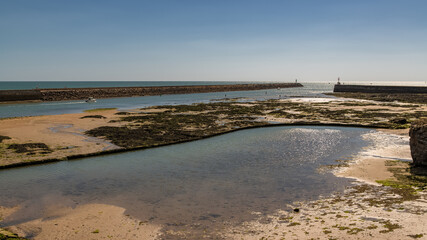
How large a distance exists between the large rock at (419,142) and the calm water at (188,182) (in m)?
4.38

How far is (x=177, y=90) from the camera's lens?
12119 centimetres

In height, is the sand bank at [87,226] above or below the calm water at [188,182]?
below

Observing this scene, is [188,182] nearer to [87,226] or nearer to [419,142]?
[87,226]

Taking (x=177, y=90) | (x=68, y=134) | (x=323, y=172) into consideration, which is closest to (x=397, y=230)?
(x=323, y=172)

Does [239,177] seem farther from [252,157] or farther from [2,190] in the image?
[2,190]

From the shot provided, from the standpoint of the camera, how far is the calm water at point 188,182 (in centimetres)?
1195

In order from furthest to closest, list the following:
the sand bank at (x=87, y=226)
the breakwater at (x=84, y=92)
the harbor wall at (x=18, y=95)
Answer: the breakwater at (x=84, y=92)
the harbor wall at (x=18, y=95)
the sand bank at (x=87, y=226)

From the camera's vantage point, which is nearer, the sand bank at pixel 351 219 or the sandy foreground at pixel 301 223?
the sand bank at pixel 351 219

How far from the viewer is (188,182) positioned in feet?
50.7

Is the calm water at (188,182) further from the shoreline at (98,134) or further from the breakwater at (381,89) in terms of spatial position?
the breakwater at (381,89)

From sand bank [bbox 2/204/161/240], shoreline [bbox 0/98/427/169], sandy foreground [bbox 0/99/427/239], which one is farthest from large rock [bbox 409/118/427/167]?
shoreline [bbox 0/98/427/169]

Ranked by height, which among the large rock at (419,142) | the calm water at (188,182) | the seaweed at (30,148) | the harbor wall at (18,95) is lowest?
the calm water at (188,182)

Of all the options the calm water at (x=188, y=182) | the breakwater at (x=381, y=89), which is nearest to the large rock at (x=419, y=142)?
the calm water at (x=188, y=182)

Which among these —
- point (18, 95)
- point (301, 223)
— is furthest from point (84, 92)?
point (301, 223)
